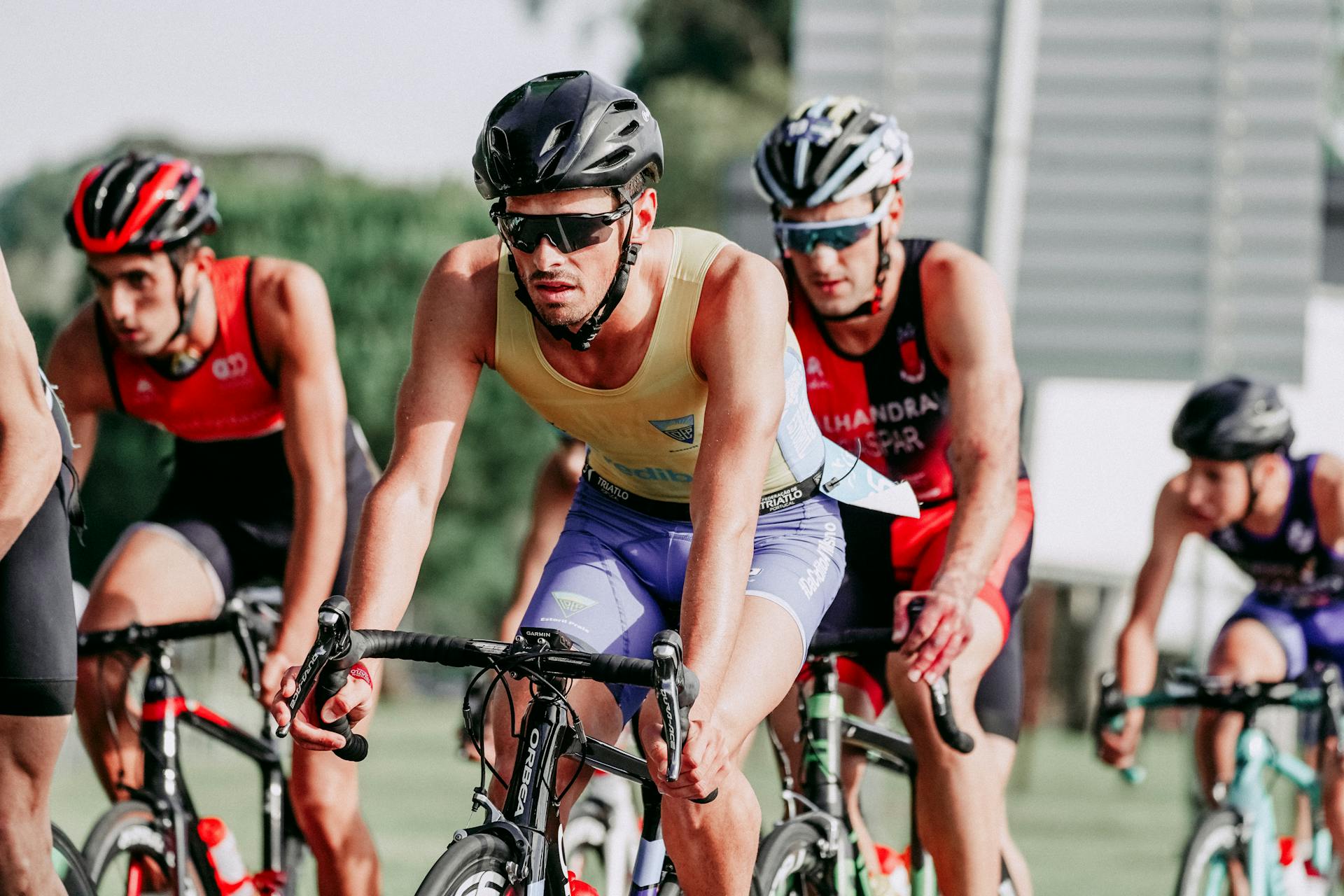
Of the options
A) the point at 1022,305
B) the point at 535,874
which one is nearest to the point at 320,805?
the point at 535,874

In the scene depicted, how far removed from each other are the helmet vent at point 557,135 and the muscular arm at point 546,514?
4131mm

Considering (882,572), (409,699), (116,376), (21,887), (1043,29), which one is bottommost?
(409,699)

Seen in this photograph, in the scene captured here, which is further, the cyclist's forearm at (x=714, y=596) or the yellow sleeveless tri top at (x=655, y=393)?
the yellow sleeveless tri top at (x=655, y=393)

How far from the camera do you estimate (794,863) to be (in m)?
4.70

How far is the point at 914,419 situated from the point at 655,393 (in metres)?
1.67

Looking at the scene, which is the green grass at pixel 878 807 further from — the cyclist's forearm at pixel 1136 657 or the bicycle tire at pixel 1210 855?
the bicycle tire at pixel 1210 855

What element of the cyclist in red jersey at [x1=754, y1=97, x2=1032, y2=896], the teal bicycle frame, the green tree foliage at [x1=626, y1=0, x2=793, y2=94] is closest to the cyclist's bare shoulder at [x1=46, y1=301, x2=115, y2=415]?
the cyclist in red jersey at [x1=754, y1=97, x2=1032, y2=896]

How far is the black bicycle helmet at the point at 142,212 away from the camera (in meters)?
5.64

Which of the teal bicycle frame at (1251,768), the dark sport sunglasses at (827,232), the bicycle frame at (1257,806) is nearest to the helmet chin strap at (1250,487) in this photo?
the teal bicycle frame at (1251,768)

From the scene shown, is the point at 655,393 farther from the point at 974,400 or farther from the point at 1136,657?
the point at 1136,657

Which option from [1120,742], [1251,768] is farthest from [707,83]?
[1251,768]

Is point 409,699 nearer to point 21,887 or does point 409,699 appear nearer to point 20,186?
point 20,186

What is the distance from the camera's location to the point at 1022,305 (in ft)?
27.6

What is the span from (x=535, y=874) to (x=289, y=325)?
8.94 ft
